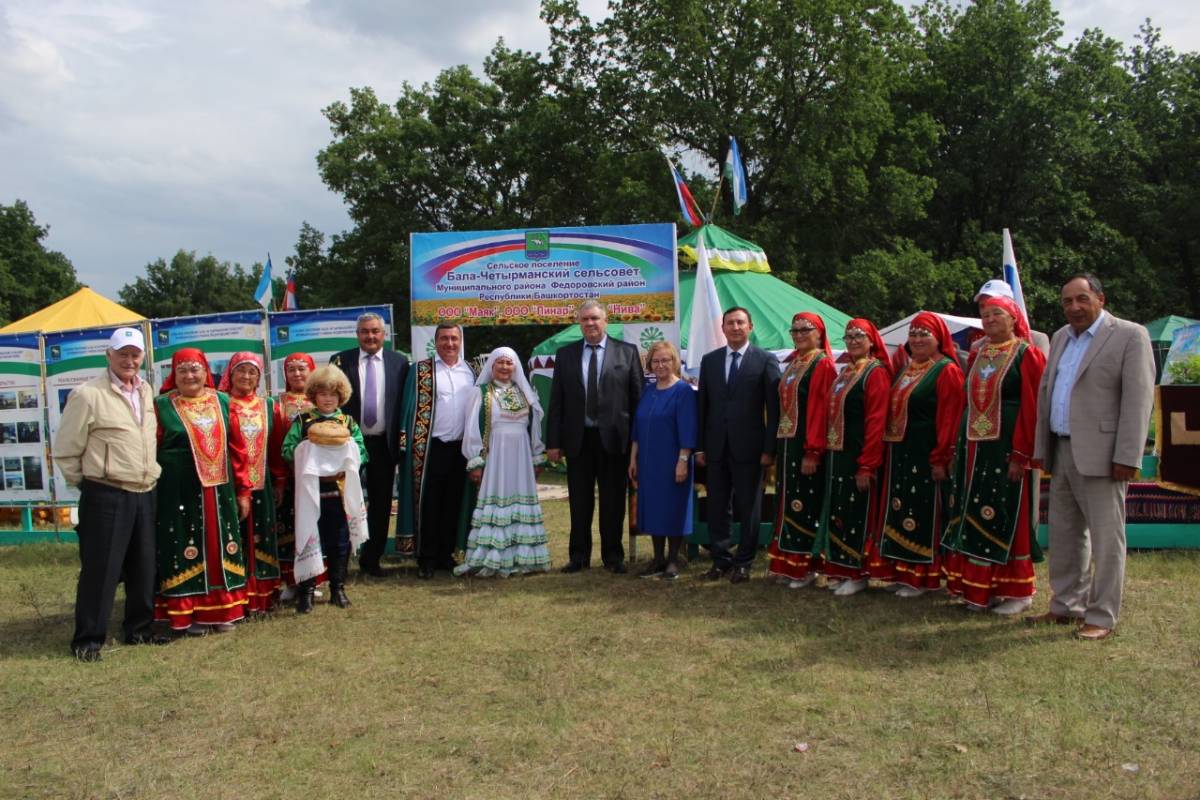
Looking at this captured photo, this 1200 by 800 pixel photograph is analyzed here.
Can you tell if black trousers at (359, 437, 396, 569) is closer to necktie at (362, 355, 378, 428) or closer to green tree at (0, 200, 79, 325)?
necktie at (362, 355, 378, 428)

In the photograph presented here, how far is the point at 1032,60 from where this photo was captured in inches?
939

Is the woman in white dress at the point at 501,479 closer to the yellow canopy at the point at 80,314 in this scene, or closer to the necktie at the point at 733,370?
the necktie at the point at 733,370

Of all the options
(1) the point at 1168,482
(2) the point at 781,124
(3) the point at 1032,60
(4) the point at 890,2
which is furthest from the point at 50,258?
(1) the point at 1168,482

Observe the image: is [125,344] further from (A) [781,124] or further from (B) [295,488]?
(A) [781,124]

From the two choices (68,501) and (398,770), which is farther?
(68,501)

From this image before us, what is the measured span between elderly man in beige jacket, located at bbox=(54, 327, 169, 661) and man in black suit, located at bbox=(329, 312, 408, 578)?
66.8 inches

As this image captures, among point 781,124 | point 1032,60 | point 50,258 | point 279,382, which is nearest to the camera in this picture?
point 279,382

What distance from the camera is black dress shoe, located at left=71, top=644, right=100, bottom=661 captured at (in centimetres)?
446

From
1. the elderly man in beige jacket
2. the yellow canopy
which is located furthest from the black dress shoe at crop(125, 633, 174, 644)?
the yellow canopy

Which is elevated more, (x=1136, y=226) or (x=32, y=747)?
(x=1136, y=226)

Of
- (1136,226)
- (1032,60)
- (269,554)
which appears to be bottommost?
(269,554)

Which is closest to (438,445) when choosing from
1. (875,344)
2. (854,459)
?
(854,459)

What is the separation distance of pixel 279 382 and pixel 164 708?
4.41 m

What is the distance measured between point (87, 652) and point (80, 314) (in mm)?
11910
